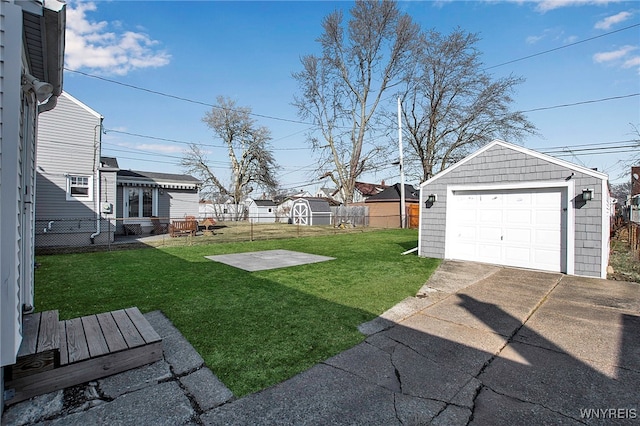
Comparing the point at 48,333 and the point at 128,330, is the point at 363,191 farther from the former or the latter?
the point at 48,333

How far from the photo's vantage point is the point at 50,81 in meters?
3.43

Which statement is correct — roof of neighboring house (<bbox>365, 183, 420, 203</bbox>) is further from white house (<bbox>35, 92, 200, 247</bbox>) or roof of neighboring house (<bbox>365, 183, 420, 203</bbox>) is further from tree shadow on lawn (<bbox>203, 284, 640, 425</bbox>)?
tree shadow on lawn (<bbox>203, 284, 640, 425</bbox>)

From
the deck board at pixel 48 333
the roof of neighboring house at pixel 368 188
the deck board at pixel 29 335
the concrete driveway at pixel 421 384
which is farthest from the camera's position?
the roof of neighboring house at pixel 368 188

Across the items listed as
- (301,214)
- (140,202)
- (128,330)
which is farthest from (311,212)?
(128,330)

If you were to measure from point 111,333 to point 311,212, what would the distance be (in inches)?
912

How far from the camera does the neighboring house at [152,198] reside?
49.6 ft

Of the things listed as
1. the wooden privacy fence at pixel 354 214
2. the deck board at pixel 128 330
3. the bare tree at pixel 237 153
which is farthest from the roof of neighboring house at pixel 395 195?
the deck board at pixel 128 330

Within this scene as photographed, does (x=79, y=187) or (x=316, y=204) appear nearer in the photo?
(x=79, y=187)

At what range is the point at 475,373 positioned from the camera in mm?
2838

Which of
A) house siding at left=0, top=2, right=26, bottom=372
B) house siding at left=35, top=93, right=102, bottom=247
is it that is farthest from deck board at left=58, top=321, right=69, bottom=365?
house siding at left=35, top=93, right=102, bottom=247

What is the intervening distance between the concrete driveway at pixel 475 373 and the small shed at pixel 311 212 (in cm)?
2128

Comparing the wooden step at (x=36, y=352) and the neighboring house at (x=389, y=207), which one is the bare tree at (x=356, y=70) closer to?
the neighboring house at (x=389, y=207)

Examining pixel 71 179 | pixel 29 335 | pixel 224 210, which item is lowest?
pixel 29 335

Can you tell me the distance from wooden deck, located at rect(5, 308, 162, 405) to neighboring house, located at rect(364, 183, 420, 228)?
21.5 metres
